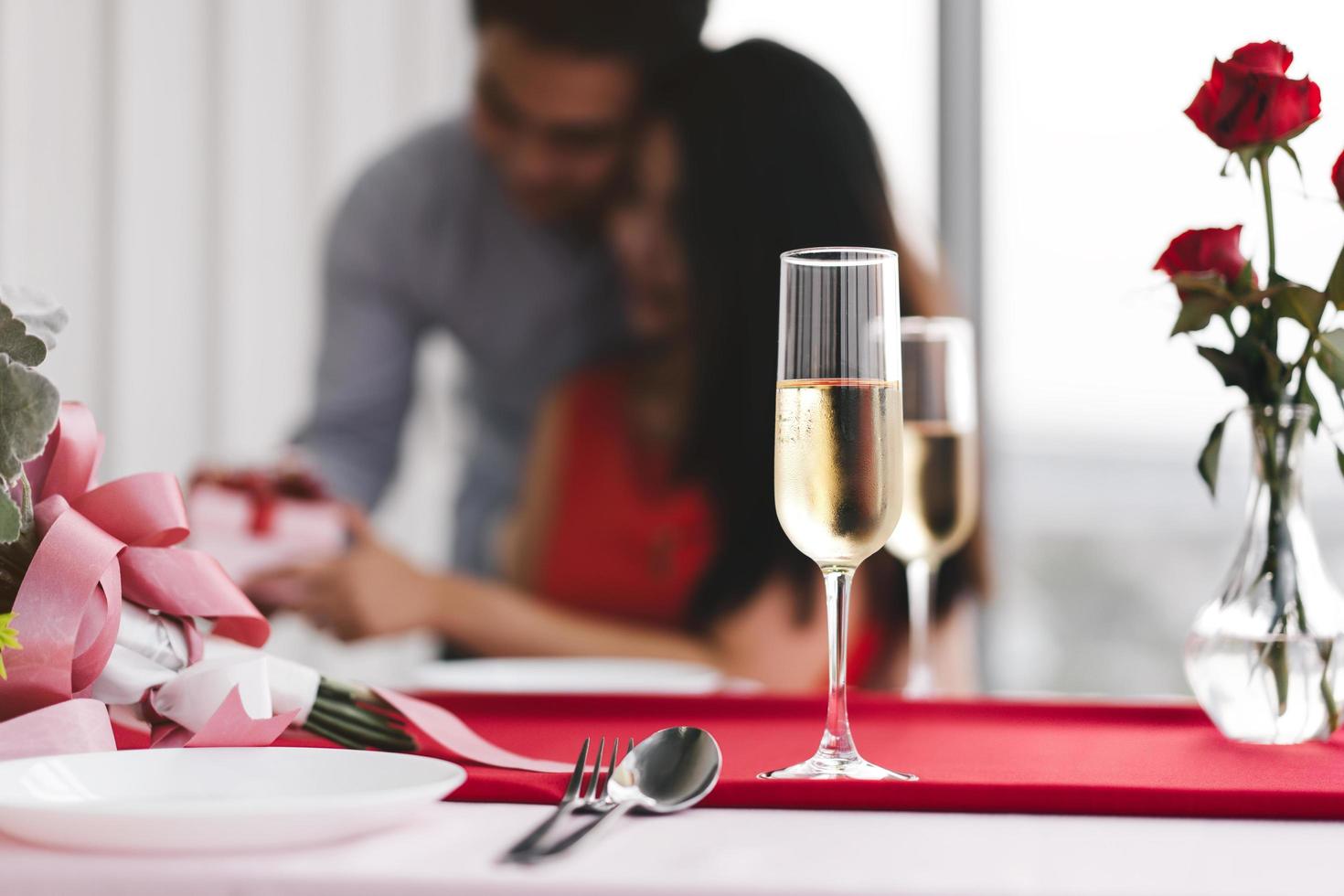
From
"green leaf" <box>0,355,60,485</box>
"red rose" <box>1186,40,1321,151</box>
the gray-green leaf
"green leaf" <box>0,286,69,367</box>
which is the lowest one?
the gray-green leaf

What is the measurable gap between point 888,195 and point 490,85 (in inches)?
34.9

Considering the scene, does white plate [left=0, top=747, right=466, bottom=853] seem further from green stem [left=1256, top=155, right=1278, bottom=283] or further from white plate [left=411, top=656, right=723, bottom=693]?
white plate [left=411, top=656, right=723, bottom=693]

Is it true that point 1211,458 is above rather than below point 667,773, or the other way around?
above

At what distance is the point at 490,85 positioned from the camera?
9.02 ft

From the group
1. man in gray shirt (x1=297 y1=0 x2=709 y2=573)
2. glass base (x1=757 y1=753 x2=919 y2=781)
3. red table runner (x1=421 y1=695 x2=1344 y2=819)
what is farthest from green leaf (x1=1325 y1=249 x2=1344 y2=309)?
man in gray shirt (x1=297 y1=0 x2=709 y2=573)

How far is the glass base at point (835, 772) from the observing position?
0.63 meters

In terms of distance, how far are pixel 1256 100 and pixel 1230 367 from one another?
163 mm

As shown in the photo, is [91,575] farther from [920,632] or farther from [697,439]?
[697,439]

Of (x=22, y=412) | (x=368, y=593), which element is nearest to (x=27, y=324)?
(x=22, y=412)

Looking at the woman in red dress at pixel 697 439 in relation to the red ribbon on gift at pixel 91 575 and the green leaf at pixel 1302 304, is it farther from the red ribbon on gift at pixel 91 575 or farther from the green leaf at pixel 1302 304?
the red ribbon on gift at pixel 91 575

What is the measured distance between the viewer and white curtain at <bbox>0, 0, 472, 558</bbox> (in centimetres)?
279

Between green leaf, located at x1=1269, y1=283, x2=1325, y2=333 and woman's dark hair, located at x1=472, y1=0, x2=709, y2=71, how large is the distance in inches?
82.5

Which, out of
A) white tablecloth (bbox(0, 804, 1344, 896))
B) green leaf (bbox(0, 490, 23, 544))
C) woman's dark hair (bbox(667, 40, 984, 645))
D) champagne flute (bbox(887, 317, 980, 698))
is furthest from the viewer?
woman's dark hair (bbox(667, 40, 984, 645))

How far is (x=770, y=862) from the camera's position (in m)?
0.48
